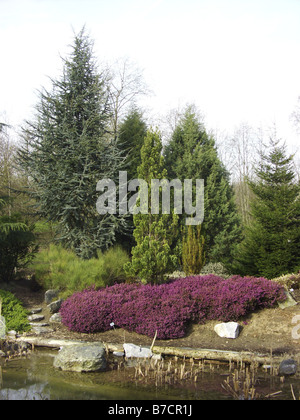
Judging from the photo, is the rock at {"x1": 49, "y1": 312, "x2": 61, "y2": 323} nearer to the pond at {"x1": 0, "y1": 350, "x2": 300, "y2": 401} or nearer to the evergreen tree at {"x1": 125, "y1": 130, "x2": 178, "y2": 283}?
the evergreen tree at {"x1": 125, "y1": 130, "x2": 178, "y2": 283}

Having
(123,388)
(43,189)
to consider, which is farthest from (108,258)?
(123,388)

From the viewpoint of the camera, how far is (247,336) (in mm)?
6371

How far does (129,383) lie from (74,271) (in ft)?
13.7

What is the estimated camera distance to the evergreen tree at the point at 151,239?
7914mm

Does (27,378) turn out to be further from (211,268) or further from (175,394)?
(211,268)

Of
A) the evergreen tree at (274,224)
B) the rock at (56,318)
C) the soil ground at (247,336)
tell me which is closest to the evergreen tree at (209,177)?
the evergreen tree at (274,224)

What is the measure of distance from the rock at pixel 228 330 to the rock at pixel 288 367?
147 centimetres

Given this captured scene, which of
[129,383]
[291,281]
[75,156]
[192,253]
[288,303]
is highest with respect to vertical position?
[75,156]

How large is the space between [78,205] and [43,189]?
1.31 m

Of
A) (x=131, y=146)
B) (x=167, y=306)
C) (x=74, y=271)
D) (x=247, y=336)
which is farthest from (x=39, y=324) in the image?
(x=131, y=146)

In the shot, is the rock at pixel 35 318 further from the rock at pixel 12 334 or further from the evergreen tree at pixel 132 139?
the evergreen tree at pixel 132 139

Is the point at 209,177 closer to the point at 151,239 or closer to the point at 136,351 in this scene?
the point at 151,239

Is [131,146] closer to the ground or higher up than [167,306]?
higher up

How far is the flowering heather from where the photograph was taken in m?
6.43
